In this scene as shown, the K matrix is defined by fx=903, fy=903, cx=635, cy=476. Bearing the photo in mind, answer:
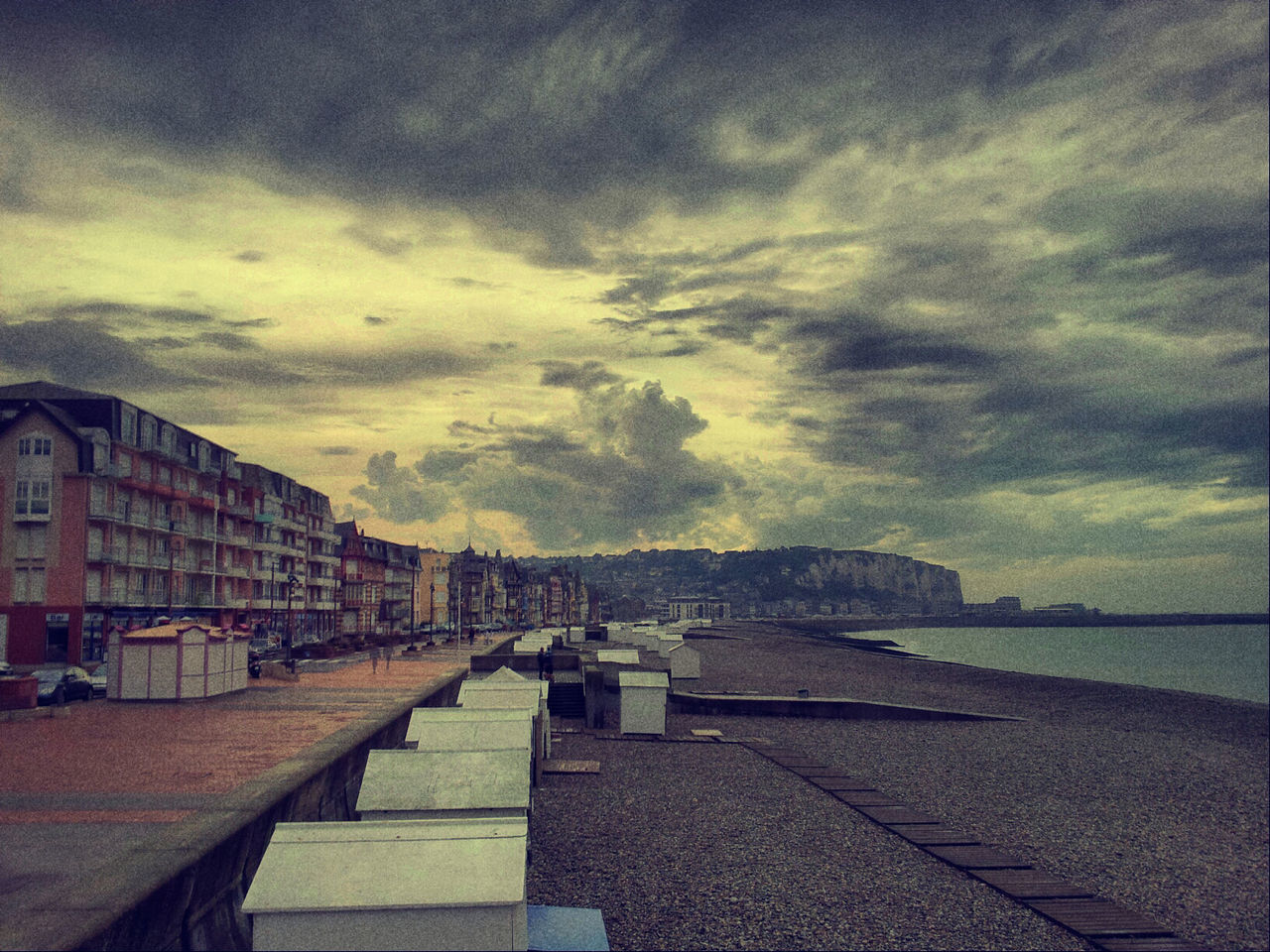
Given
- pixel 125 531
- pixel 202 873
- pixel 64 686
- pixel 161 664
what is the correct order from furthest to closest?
pixel 125 531
pixel 64 686
pixel 161 664
pixel 202 873

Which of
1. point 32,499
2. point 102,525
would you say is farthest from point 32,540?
point 102,525

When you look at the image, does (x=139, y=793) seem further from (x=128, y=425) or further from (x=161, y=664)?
(x=128, y=425)

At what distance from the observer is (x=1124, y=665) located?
389 feet

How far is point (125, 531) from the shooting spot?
197ft

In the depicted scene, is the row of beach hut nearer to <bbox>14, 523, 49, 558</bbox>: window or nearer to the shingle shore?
the shingle shore

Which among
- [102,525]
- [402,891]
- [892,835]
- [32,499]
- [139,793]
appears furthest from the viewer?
[102,525]

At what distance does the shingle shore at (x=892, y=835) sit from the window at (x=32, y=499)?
1601 inches

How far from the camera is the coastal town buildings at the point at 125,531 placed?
5338 centimetres

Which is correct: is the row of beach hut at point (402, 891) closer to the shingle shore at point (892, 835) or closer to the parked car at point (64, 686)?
the shingle shore at point (892, 835)

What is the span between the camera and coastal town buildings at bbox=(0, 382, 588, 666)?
53375 mm

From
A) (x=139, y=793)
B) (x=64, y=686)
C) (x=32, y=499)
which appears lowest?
(x=64, y=686)

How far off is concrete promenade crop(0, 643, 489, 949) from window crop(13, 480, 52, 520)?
32874 millimetres

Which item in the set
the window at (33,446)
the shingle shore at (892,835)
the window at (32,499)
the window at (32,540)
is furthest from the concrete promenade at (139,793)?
the window at (33,446)

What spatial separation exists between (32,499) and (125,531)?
6801mm
